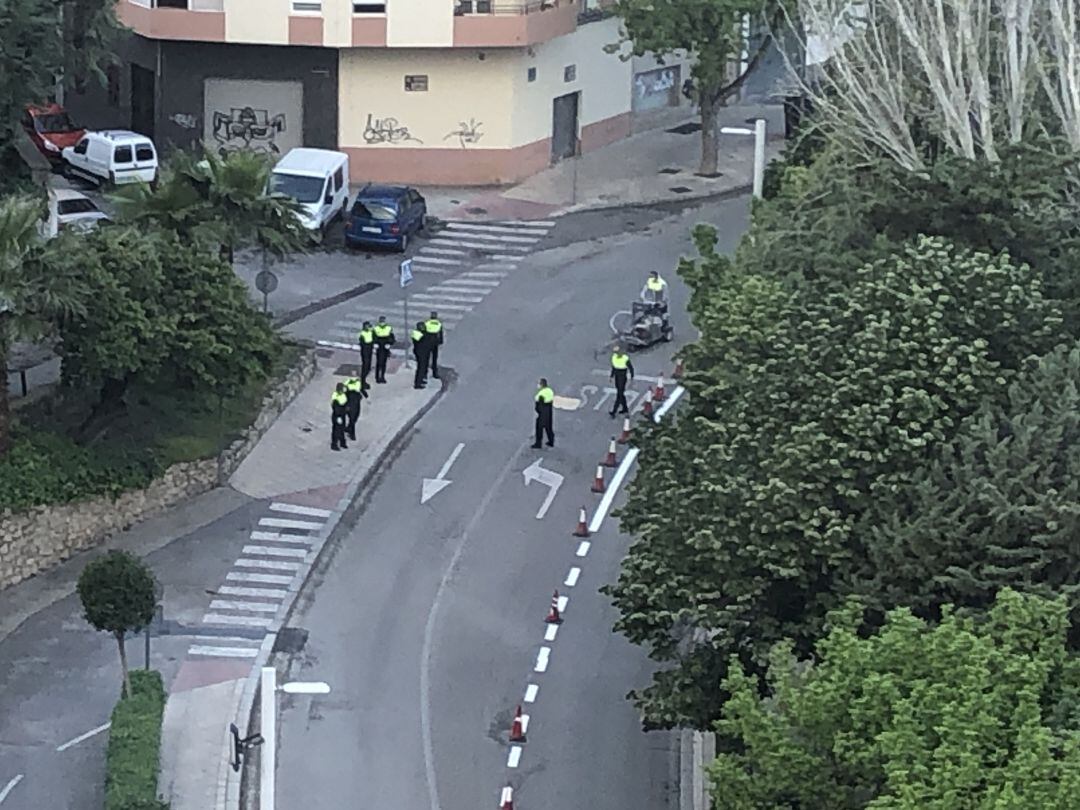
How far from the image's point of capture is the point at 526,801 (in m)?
25.5

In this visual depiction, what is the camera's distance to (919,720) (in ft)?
59.3

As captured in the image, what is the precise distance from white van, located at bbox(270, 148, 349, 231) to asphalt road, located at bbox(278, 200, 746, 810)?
227 inches

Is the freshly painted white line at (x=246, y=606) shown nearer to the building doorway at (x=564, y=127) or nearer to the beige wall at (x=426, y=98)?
the beige wall at (x=426, y=98)

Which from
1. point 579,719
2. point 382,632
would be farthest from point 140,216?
point 579,719

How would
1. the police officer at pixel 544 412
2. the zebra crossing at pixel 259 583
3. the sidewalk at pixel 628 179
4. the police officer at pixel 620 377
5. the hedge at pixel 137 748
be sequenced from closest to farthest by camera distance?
1. the hedge at pixel 137 748
2. the zebra crossing at pixel 259 583
3. the police officer at pixel 544 412
4. the police officer at pixel 620 377
5. the sidewalk at pixel 628 179

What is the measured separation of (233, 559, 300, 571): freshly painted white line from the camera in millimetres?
31286

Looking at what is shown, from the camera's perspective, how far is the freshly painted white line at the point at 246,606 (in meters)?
30.0

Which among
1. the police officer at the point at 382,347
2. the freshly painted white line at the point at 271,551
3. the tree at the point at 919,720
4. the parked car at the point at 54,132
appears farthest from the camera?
the parked car at the point at 54,132

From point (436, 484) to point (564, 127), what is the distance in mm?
20882

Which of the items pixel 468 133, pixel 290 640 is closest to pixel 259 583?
pixel 290 640

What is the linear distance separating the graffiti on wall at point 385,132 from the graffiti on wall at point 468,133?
862mm

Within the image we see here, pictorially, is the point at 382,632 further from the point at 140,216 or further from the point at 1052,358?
the point at 1052,358

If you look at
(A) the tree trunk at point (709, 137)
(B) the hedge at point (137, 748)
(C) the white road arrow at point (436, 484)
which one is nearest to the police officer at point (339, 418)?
(C) the white road arrow at point (436, 484)

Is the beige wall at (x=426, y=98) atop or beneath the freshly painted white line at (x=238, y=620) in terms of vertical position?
atop
